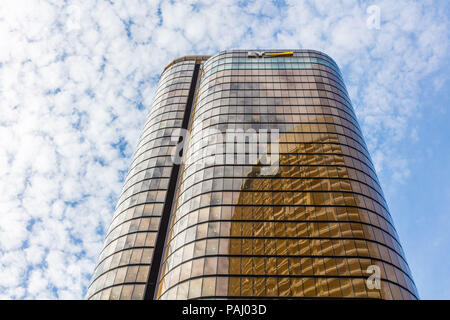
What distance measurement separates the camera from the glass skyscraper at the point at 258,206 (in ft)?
128

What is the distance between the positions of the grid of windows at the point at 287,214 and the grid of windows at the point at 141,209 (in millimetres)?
4984

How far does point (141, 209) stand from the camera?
183 feet

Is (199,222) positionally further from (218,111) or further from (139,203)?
(218,111)

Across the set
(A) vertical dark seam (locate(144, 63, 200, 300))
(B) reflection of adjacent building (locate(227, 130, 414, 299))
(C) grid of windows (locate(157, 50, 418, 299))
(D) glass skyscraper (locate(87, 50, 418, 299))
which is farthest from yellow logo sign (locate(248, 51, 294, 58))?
(B) reflection of adjacent building (locate(227, 130, 414, 299))

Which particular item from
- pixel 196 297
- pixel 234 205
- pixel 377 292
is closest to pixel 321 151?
pixel 234 205

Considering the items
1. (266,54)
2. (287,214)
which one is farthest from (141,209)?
(266,54)

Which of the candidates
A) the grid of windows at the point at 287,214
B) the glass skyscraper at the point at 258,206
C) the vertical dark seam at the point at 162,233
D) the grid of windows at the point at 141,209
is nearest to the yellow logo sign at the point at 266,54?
the glass skyscraper at the point at 258,206

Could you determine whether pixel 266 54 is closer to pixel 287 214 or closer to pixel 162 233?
pixel 287 214

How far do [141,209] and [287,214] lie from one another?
25853 millimetres

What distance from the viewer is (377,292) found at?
36656 mm

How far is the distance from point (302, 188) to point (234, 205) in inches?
416

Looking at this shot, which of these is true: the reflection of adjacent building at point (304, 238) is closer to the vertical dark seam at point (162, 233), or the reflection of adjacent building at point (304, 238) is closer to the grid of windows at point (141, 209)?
the vertical dark seam at point (162, 233)

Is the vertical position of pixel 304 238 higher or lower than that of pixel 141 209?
lower

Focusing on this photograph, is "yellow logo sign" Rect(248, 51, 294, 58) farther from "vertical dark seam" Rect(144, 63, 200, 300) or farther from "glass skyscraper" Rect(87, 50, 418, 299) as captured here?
"vertical dark seam" Rect(144, 63, 200, 300)
